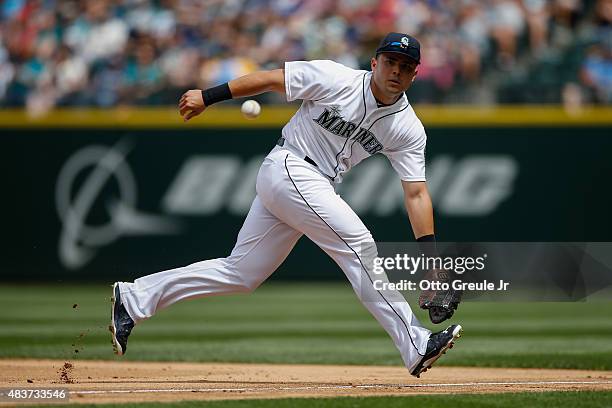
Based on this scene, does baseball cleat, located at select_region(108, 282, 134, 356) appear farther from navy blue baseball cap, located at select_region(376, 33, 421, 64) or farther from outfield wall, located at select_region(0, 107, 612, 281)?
outfield wall, located at select_region(0, 107, 612, 281)

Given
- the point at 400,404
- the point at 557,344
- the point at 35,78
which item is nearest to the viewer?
the point at 400,404

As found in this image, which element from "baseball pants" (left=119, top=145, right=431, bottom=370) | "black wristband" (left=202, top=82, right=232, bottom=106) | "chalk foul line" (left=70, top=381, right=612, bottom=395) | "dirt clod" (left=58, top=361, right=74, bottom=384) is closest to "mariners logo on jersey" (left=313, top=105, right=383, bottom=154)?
"baseball pants" (left=119, top=145, right=431, bottom=370)

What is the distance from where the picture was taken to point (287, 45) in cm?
1445

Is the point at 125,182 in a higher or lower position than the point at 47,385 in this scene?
lower

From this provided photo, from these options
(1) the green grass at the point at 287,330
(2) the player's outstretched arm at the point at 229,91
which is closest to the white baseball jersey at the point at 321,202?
(2) the player's outstretched arm at the point at 229,91

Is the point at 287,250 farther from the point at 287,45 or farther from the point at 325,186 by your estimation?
the point at 287,45

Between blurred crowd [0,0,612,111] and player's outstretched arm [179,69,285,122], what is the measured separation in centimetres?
776

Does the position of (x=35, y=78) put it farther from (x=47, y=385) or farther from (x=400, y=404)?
(x=400, y=404)

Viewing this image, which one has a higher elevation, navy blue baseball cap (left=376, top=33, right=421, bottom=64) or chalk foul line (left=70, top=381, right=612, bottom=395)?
navy blue baseball cap (left=376, top=33, right=421, bottom=64)

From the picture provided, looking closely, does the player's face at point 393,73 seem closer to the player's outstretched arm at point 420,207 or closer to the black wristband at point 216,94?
the player's outstretched arm at point 420,207

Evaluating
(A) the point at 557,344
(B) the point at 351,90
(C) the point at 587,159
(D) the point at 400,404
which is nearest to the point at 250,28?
(C) the point at 587,159

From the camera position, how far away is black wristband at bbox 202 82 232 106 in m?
6.11

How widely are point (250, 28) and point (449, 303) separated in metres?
9.35

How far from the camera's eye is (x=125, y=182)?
14.1m
